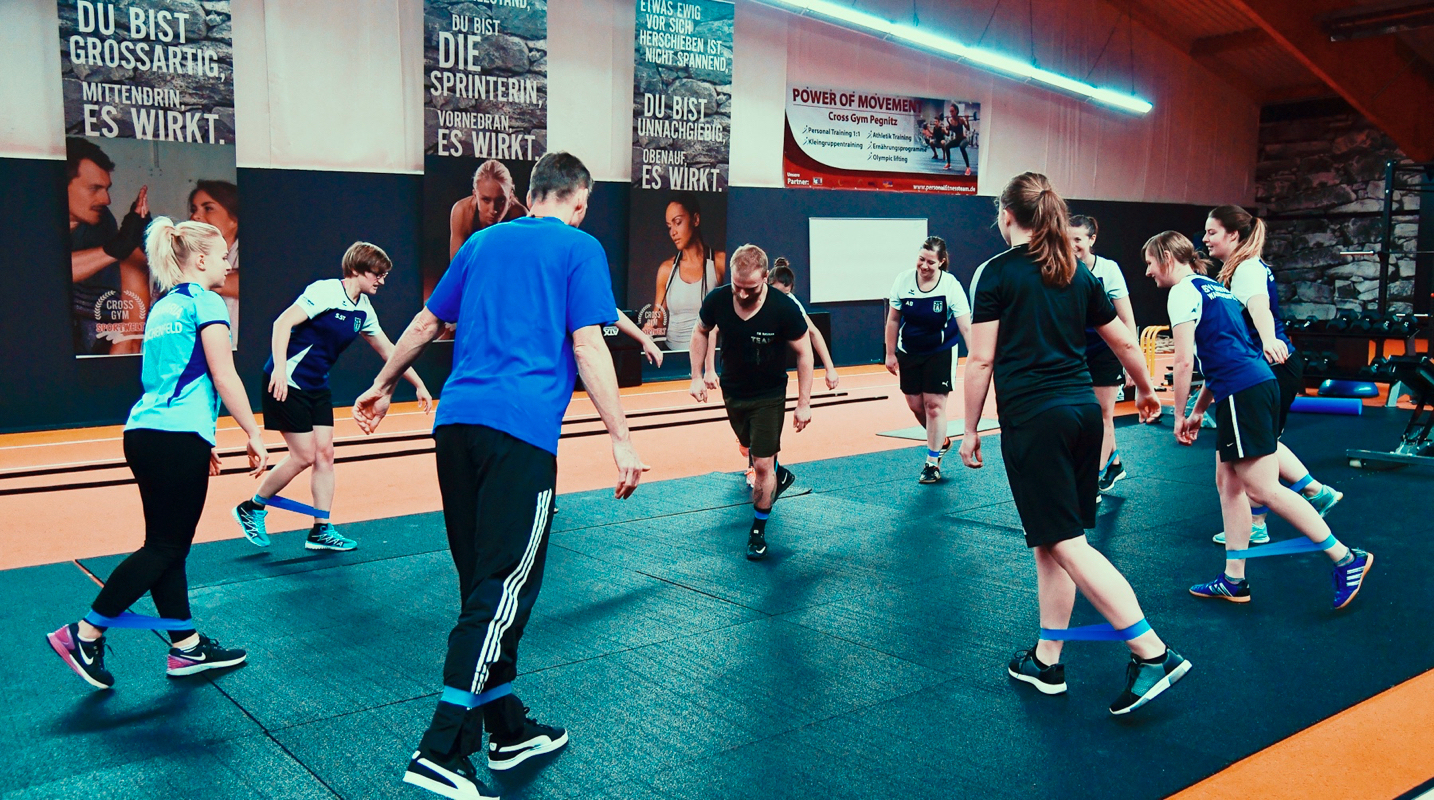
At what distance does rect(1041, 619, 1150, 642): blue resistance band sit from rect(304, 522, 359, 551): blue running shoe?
3.13 m

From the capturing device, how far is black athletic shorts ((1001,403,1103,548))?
2.86 metres

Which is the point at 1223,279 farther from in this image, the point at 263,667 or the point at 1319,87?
the point at 1319,87

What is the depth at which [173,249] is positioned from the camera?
3059 mm

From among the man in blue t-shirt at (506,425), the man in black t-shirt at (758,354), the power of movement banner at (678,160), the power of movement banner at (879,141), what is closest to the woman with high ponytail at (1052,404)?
the man in blue t-shirt at (506,425)

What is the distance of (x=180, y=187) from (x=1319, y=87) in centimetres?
1767

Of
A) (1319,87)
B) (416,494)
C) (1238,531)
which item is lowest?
(416,494)

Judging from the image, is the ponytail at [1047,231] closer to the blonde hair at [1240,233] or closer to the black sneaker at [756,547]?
the blonde hair at [1240,233]

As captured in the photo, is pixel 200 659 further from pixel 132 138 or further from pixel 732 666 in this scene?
pixel 132 138

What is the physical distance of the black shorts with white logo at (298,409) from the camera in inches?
176

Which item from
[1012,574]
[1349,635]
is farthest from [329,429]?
[1349,635]

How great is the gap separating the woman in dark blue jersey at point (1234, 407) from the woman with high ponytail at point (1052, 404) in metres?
0.92

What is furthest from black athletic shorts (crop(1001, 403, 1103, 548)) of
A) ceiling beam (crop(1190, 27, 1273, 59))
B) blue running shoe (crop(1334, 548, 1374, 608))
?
ceiling beam (crop(1190, 27, 1273, 59))

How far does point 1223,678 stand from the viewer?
10.3 ft

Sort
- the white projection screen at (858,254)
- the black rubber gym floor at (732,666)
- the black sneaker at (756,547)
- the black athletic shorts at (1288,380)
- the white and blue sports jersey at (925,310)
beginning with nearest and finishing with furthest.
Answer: the black rubber gym floor at (732,666) → the black athletic shorts at (1288,380) → the black sneaker at (756,547) → the white and blue sports jersey at (925,310) → the white projection screen at (858,254)
